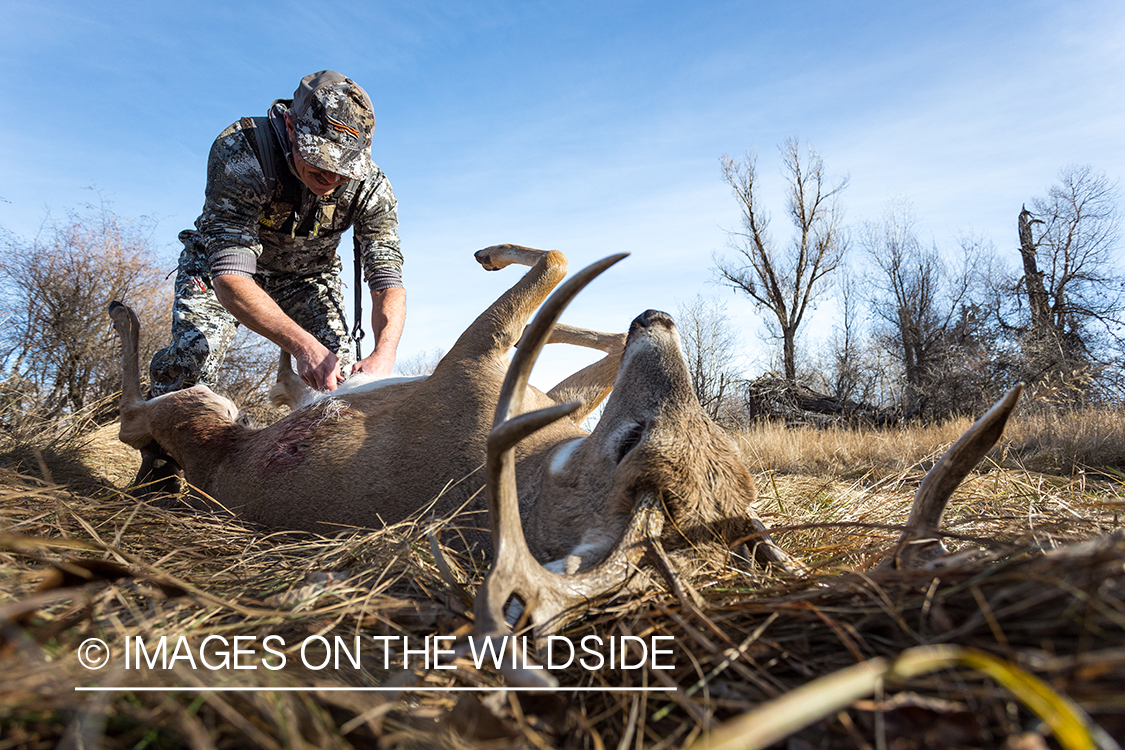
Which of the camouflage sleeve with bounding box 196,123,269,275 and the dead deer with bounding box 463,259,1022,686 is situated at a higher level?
the camouflage sleeve with bounding box 196,123,269,275

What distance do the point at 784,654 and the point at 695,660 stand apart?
0.60 ft

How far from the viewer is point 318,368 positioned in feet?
13.3

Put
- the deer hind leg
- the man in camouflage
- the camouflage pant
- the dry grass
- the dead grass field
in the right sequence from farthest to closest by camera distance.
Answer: the dry grass < the camouflage pant < the deer hind leg < the man in camouflage < the dead grass field

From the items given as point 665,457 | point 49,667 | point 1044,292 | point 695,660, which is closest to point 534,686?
point 695,660

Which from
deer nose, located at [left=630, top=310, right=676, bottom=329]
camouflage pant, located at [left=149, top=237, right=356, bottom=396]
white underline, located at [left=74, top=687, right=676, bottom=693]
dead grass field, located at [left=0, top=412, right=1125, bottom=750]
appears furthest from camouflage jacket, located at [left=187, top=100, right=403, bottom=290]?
white underline, located at [left=74, top=687, right=676, bottom=693]

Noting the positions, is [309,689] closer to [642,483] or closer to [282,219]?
[642,483]

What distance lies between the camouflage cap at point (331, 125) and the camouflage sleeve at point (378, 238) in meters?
0.67

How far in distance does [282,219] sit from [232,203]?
0.46 meters

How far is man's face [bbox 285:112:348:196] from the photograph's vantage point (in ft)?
14.6

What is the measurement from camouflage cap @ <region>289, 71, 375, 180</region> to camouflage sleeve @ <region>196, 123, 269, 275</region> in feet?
1.58

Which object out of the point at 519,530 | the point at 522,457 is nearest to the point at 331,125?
the point at 522,457
